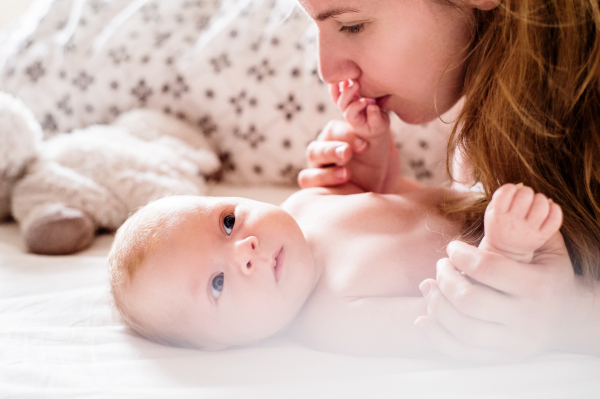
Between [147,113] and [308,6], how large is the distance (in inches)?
35.1

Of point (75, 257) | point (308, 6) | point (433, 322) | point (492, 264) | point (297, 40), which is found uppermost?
point (308, 6)

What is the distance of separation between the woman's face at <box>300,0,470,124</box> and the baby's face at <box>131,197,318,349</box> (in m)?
0.36

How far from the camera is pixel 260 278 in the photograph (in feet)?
2.72

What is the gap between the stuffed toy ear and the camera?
4.16 ft

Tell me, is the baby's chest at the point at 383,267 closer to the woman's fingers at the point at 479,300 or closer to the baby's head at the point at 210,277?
the baby's head at the point at 210,277

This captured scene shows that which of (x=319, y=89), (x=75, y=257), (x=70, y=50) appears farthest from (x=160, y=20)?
(x=75, y=257)

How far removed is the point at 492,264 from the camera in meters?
0.63

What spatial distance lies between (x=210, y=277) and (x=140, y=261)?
13cm

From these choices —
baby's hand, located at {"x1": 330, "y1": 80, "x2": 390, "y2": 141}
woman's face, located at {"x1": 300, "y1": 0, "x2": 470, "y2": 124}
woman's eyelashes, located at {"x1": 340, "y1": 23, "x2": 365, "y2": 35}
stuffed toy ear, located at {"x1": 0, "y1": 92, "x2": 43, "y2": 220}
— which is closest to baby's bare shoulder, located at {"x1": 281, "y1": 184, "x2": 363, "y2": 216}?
baby's hand, located at {"x1": 330, "y1": 80, "x2": 390, "y2": 141}

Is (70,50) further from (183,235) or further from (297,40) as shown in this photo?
(183,235)

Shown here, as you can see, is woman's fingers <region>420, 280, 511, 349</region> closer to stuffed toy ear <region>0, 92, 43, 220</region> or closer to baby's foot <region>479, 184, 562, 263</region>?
baby's foot <region>479, 184, 562, 263</region>

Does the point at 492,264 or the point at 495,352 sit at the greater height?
the point at 492,264

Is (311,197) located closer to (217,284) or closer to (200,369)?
(217,284)

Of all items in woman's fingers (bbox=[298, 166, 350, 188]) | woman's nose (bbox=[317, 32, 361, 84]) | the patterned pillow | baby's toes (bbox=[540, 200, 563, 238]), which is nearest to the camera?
baby's toes (bbox=[540, 200, 563, 238])
